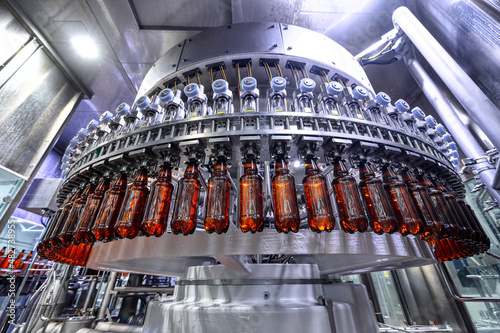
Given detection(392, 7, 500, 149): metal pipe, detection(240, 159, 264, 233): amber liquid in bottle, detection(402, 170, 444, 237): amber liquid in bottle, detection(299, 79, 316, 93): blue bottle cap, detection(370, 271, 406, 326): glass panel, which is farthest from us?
detection(370, 271, 406, 326): glass panel

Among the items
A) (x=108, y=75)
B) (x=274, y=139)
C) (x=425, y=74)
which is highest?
(x=108, y=75)

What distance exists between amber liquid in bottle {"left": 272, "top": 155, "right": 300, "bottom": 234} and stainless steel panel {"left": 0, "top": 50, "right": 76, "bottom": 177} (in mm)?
2397

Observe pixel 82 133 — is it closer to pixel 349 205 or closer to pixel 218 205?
pixel 218 205

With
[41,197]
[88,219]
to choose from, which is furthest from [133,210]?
[41,197]

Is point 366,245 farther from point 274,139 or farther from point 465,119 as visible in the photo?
point 465,119

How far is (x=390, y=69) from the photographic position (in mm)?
2387

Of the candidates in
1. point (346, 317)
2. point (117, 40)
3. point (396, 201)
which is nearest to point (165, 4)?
point (117, 40)

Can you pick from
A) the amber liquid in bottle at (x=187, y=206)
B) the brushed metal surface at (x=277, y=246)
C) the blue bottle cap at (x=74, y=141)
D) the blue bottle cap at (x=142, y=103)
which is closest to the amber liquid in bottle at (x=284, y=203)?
the brushed metal surface at (x=277, y=246)

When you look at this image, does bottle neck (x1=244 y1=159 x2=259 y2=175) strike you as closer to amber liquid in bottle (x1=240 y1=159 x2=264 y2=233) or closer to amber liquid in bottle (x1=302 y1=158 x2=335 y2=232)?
amber liquid in bottle (x1=240 y1=159 x2=264 y2=233)

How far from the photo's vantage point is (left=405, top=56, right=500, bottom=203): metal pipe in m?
1.45

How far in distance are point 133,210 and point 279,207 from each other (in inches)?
18.3

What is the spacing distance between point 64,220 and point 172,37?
1.86 meters

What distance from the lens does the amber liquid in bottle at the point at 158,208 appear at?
619mm

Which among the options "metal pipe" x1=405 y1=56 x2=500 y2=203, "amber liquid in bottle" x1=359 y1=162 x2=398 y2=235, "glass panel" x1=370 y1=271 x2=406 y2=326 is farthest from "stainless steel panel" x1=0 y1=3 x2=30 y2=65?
"glass panel" x1=370 y1=271 x2=406 y2=326
